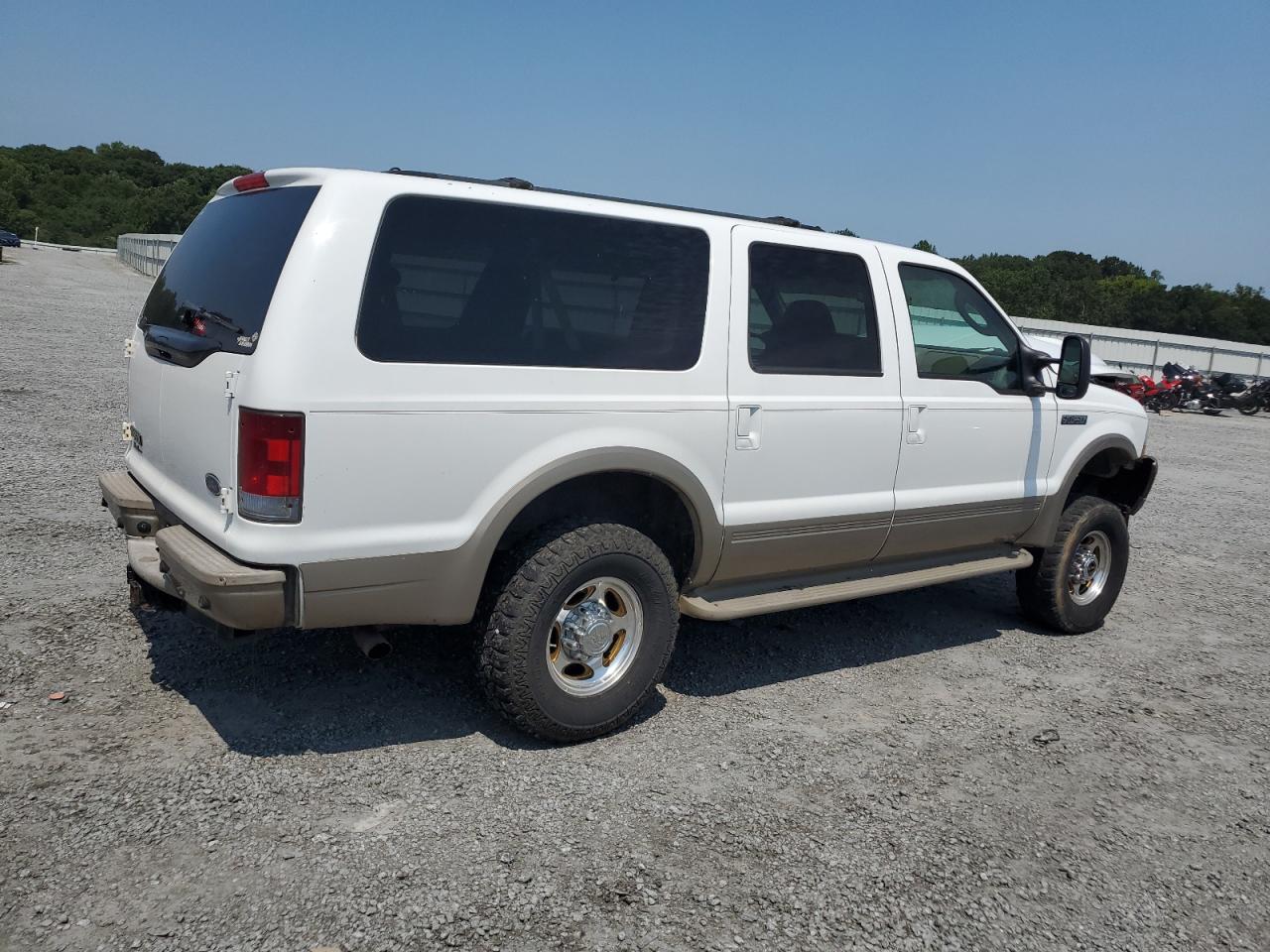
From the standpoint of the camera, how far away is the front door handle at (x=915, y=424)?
4941 mm

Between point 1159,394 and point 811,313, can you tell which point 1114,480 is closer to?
point 811,313

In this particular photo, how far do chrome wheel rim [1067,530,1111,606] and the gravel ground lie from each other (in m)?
0.32

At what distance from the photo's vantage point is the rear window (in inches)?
137

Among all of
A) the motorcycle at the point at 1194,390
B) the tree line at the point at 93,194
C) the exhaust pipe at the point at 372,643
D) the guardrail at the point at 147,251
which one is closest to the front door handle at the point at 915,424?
the exhaust pipe at the point at 372,643

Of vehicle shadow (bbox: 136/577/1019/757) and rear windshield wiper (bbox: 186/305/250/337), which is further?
vehicle shadow (bbox: 136/577/1019/757)

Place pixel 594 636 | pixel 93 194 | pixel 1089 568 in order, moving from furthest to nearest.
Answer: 1. pixel 93 194
2. pixel 1089 568
3. pixel 594 636

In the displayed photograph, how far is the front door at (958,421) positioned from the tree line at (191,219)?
124 feet

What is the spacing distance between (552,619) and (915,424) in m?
2.16

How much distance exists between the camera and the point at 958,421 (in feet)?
16.9

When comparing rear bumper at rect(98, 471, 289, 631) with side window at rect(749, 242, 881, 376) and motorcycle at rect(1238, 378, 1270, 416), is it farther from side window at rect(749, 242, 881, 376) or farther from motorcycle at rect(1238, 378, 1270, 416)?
motorcycle at rect(1238, 378, 1270, 416)

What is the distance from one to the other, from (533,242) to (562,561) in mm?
1205

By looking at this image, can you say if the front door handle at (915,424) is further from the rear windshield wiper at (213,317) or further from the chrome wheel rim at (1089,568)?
the rear windshield wiper at (213,317)

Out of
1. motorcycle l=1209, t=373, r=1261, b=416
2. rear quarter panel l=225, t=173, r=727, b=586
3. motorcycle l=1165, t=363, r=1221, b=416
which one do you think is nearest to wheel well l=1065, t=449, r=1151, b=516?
rear quarter panel l=225, t=173, r=727, b=586

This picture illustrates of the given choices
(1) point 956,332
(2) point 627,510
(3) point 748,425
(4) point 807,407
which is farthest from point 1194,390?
(2) point 627,510
